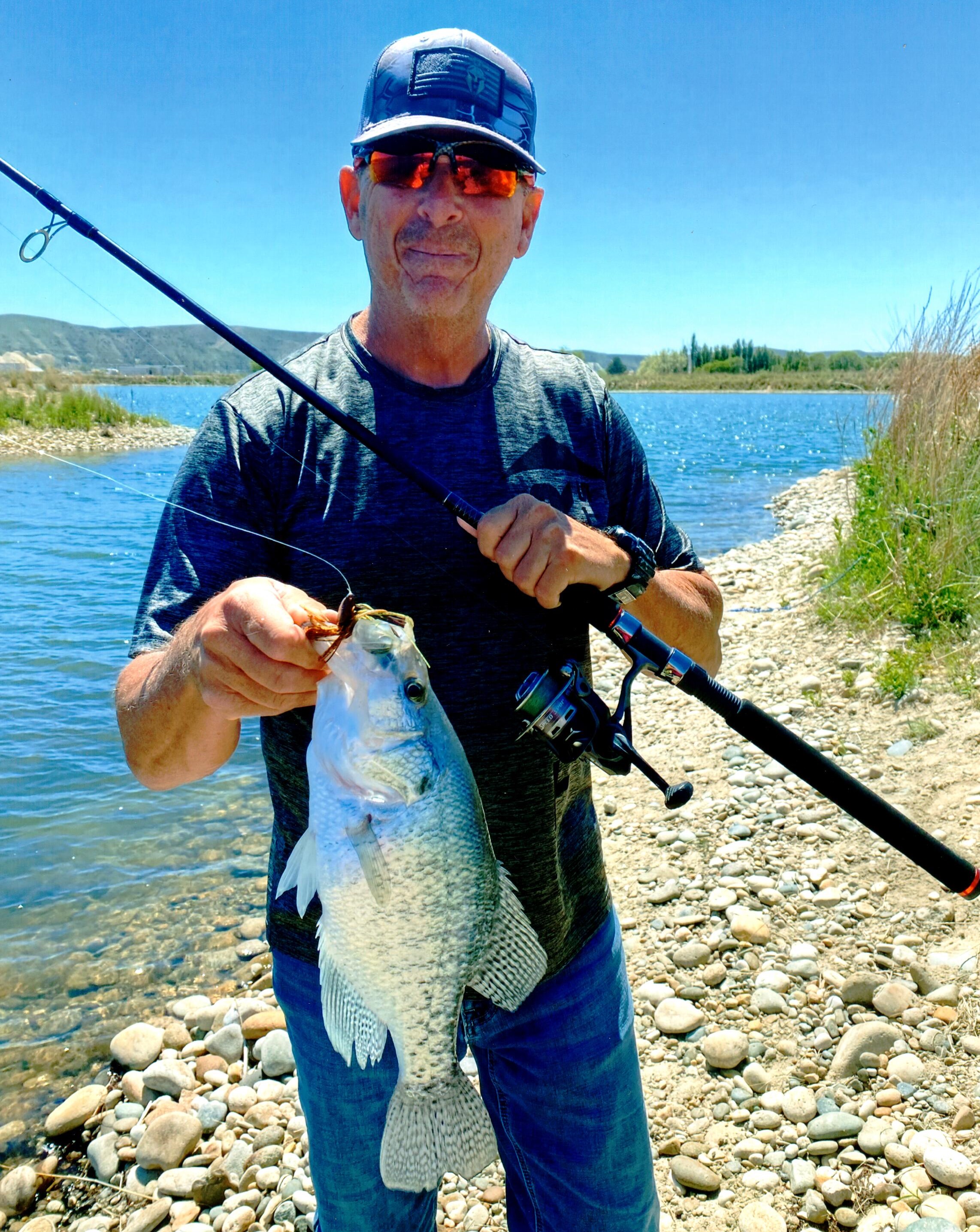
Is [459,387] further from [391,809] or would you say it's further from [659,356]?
[659,356]

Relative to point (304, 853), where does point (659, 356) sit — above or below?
above

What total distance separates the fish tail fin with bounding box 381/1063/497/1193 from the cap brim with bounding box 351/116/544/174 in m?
2.19

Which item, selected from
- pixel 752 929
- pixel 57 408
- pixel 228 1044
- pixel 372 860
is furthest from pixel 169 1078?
pixel 57 408

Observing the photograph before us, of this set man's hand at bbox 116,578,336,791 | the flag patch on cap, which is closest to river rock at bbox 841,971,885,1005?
man's hand at bbox 116,578,336,791

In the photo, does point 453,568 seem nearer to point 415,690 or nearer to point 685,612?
point 415,690

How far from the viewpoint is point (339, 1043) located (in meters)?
1.89

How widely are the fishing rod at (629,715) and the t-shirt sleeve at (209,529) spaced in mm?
214

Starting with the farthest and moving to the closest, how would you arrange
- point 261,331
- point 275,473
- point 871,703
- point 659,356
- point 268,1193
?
1. point 659,356
2. point 871,703
3. point 268,1193
4. point 261,331
5. point 275,473

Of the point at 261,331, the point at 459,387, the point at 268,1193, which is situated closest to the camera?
the point at 459,387

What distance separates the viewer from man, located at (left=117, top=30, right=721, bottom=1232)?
6.55ft

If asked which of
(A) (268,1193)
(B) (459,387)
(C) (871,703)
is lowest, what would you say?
(A) (268,1193)

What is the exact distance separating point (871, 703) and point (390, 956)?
19.1ft

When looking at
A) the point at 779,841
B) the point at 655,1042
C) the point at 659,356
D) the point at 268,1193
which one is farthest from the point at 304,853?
the point at 659,356

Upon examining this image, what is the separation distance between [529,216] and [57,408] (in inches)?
1427
